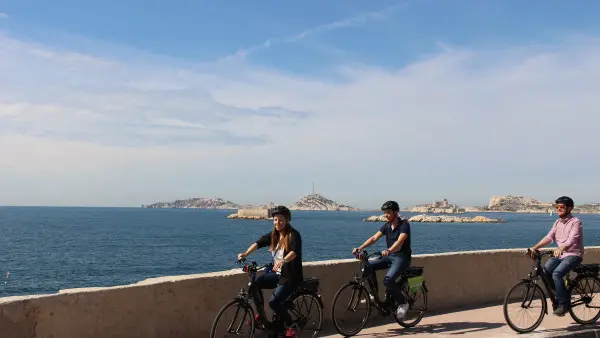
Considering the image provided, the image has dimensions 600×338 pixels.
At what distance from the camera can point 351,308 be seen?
6.96 metres

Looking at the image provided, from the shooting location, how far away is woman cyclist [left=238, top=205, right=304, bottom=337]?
20.4 ft

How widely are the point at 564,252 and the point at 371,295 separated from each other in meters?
2.47

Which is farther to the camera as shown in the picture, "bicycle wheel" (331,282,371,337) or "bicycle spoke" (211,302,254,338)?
"bicycle wheel" (331,282,371,337)

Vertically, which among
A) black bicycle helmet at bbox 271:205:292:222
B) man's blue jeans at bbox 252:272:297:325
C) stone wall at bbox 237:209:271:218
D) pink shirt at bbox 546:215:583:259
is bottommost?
stone wall at bbox 237:209:271:218

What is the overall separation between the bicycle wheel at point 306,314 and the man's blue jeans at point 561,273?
2942 mm

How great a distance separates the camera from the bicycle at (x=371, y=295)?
6922 mm

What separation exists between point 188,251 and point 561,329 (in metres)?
60.4

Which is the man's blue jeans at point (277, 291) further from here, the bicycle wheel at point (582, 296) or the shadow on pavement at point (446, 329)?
the bicycle wheel at point (582, 296)

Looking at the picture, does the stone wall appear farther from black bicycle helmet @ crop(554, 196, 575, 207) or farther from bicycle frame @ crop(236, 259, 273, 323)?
bicycle frame @ crop(236, 259, 273, 323)

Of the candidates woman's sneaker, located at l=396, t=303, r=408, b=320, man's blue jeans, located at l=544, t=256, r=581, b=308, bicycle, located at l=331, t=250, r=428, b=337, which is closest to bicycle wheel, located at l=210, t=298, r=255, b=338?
bicycle, located at l=331, t=250, r=428, b=337

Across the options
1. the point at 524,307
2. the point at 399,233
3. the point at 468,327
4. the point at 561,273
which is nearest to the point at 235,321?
the point at 399,233

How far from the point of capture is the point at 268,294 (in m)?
6.81

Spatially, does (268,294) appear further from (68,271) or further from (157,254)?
(157,254)

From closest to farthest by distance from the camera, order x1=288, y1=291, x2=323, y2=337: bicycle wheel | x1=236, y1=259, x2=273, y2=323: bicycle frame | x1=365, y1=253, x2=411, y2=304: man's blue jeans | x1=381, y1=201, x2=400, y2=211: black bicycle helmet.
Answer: x1=236, y1=259, x2=273, y2=323: bicycle frame < x1=288, y1=291, x2=323, y2=337: bicycle wheel < x1=365, y1=253, x2=411, y2=304: man's blue jeans < x1=381, y1=201, x2=400, y2=211: black bicycle helmet
